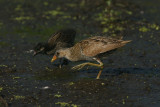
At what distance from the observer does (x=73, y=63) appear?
10719 mm

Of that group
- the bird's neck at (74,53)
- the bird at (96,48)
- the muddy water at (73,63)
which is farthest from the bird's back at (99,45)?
the muddy water at (73,63)

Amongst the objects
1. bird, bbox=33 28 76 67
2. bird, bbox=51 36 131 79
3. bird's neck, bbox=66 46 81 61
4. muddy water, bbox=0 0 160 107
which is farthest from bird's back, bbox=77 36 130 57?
bird, bbox=33 28 76 67

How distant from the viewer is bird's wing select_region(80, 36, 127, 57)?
8.84 meters

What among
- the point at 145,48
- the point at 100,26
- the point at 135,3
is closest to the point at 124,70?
the point at 145,48

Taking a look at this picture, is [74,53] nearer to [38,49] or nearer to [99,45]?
[99,45]

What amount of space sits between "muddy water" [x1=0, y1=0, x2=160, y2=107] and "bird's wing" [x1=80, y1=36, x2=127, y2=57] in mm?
694

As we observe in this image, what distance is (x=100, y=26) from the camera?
13.6m

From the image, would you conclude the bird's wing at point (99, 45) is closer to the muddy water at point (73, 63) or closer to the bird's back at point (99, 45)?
the bird's back at point (99, 45)

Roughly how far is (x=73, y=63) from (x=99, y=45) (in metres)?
1.97

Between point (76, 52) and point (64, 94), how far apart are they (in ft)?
5.35

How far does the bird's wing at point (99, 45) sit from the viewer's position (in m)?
8.84

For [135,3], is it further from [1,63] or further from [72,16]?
[1,63]

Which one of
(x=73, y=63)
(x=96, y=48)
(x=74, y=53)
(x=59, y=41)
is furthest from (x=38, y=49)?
(x=96, y=48)

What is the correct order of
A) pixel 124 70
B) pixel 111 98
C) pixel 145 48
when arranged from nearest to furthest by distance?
pixel 111 98 → pixel 124 70 → pixel 145 48
